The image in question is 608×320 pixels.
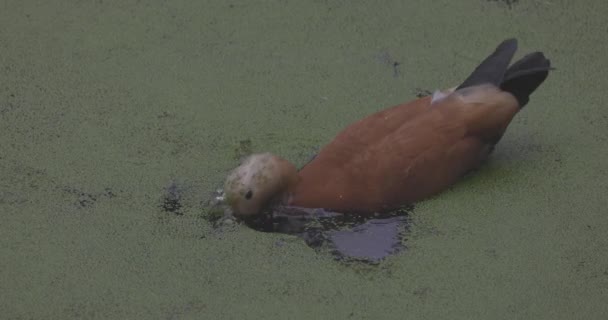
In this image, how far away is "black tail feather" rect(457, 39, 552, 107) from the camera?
317 cm

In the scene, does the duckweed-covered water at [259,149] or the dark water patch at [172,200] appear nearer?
the duckweed-covered water at [259,149]

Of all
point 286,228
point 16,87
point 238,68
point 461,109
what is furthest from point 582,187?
point 16,87

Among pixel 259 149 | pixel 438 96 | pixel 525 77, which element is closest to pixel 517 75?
pixel 525 77

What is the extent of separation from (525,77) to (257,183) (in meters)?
0.87

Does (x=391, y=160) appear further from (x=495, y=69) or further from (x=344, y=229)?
(x=495, y=69)

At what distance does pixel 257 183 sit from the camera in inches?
120

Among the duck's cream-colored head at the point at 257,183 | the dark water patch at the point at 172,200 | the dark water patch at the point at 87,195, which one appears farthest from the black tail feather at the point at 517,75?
the dark water patch at the point at 87,195

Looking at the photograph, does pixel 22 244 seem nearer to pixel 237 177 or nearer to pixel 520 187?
pixel 237 177

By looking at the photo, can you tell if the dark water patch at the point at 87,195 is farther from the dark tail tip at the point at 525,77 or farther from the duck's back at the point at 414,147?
the dark tail tip at the point at 525,77

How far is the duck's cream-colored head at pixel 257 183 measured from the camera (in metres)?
3.05

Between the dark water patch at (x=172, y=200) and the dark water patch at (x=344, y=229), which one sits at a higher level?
the dark water patch at (x=172, y=200)

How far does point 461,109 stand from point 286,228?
0.62 m

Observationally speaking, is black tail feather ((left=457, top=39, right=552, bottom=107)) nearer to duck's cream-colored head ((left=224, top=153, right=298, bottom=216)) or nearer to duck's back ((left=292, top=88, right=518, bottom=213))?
duck's back ((left=292, top=88, right=518, bottom=213))

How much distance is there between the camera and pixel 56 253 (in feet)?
9.56
